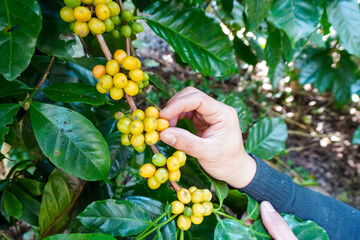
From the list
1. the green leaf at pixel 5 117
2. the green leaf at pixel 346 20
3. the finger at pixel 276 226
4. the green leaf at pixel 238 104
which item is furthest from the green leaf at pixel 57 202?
the green leaf at pixel 346 20

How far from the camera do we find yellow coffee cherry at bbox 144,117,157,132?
717 millimetres

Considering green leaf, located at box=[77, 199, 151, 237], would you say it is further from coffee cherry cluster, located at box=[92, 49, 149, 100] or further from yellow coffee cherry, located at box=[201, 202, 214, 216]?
coffee cherry cluster, located at box=[92, 49, 149, 100]

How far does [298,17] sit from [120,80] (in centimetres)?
43

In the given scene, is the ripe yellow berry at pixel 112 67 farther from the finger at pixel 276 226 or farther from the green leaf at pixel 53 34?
the finger at pixel 276 226

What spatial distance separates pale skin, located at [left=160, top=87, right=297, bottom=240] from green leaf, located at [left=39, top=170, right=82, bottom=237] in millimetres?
345

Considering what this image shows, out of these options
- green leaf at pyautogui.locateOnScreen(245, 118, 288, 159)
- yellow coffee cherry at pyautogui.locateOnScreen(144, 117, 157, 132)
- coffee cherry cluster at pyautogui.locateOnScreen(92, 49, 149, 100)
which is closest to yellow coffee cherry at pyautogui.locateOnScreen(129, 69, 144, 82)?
coffee cherry cluster at pyautogui.locateOnScreen(92, 49, 149, 100)

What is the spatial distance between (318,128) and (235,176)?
8.71ft

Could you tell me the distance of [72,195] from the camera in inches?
34.4

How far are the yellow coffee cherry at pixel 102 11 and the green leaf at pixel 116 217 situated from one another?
1.49 ft

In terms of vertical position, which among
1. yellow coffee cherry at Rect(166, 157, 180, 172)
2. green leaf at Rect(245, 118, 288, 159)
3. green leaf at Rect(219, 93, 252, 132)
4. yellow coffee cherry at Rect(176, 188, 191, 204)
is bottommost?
green leaf at Rect(245, 118, 288, 159)

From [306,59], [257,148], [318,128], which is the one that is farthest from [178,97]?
[318,128]

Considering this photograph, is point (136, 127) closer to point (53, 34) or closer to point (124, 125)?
point (124, 125)

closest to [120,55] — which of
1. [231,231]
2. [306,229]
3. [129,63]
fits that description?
[129,63]

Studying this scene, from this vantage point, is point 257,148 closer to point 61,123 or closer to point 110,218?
point 110,218
